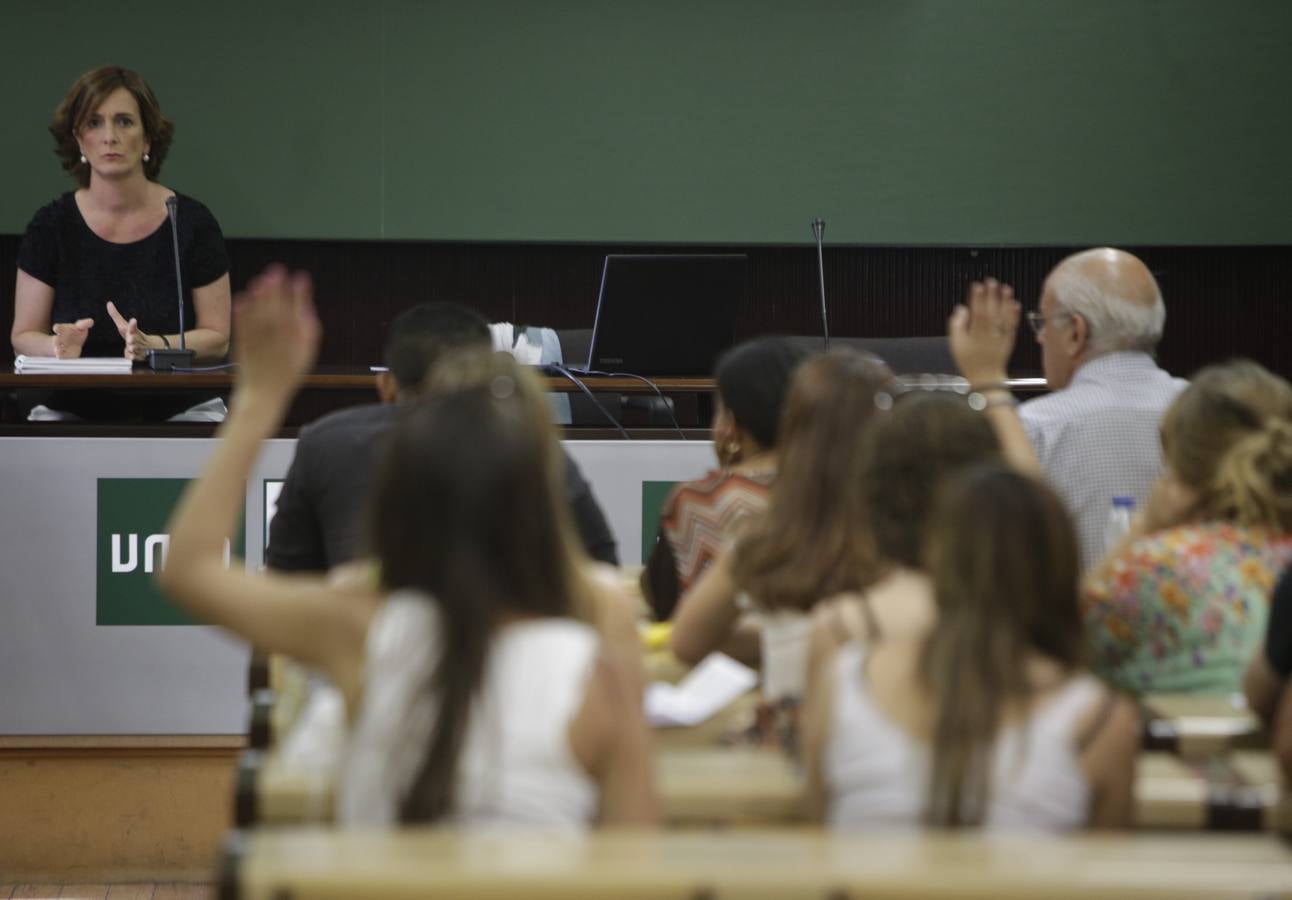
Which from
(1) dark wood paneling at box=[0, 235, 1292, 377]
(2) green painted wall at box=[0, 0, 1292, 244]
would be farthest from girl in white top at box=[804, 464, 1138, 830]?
(1) dark wood paneling at box=[0, 235, 1292, 377]

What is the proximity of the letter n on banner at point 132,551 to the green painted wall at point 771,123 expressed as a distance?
2.60 meters

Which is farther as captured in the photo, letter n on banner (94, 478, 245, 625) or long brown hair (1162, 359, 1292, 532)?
letter n on banner (94, 478, 245, 625)

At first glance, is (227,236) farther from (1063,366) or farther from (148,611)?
(1063,366)

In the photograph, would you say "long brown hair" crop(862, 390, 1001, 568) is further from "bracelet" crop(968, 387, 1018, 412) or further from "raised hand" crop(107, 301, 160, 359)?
"raised hand" crop(107, 301, 160, 359)

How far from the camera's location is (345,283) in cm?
677

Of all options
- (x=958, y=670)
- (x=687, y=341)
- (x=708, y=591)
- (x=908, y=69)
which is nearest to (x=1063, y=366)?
(x=687, y=341)

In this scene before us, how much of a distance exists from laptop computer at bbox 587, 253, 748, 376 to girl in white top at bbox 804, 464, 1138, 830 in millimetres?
2741

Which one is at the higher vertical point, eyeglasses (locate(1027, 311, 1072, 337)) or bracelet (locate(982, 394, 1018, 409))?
eyeglasses (locate(1027, 311, 1072, 337))

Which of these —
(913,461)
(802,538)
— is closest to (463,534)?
(913,461)

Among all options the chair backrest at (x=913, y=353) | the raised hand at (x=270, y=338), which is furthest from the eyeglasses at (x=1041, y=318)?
the raised hand at (x=270, y=338)

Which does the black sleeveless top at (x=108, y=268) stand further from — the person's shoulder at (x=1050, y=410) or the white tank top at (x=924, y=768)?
the white tank top at (x=924, y=768)

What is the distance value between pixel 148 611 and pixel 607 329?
1.39m

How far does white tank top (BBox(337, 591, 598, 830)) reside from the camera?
Answer: 1536 millimetres

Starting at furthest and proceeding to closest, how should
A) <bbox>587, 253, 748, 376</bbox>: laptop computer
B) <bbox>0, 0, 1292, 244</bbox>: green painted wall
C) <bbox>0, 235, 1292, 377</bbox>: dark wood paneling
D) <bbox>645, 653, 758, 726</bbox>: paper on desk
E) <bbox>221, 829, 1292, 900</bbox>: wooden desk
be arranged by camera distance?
<bbox>0, 235, 1292, 377</bbox>: dark wood paneling → <bbox>0, 0, 1292, 244</bbox>: green painted wall → <bbox>587, 253, 748, 376</bbox>: laptop computer → <bbox>645, 653, 758, 726</bbox>: paper on desk → <bbox>221, 829, 1292, 900</bbox>: wooden desk
